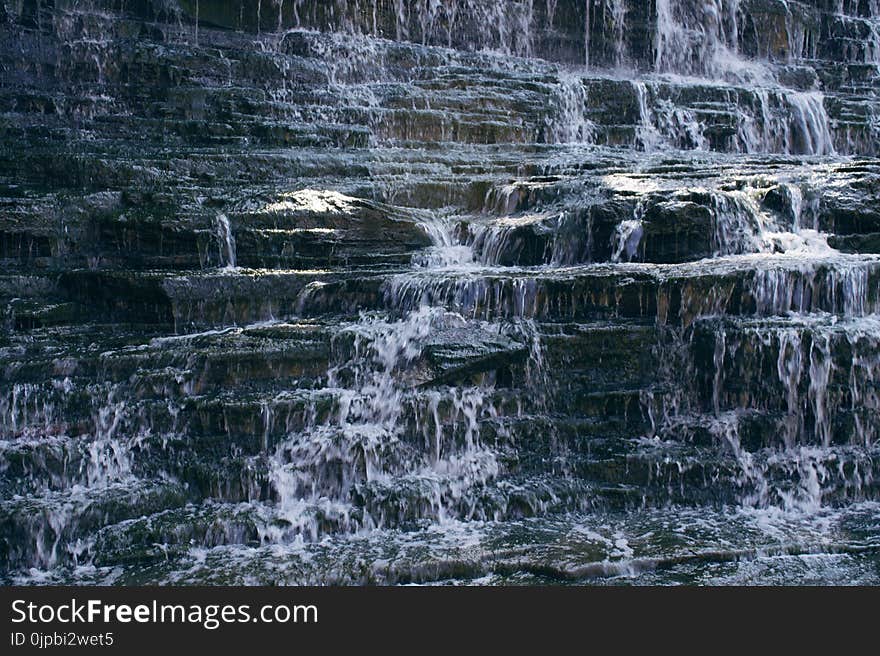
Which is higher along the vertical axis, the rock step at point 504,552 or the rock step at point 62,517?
the rock step at point 62,517

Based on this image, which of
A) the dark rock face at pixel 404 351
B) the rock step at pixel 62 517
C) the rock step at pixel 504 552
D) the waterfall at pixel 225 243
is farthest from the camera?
the waterfall at pixel 225 243

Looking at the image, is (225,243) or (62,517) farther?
(225,243)

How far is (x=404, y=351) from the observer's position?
9820mm

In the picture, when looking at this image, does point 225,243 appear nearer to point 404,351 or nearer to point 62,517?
point 404,351

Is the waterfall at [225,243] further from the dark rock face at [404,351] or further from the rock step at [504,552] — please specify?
the rock step at [504,552]

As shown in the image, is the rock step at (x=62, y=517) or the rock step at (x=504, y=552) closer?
the rock step at (x=504, y=552)

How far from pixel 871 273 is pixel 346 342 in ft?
18.5

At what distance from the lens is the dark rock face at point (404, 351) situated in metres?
8.26

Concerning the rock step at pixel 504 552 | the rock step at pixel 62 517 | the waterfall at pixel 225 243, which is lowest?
the rock step at pixel 504 552

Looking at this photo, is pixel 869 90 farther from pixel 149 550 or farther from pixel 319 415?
pixel 149 550

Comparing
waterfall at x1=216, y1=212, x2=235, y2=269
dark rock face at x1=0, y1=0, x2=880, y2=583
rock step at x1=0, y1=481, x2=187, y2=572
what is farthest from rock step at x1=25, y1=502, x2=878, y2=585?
waterfall at x1=216, y1=212, x2=235, y2=269

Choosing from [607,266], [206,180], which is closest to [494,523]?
[607,266]

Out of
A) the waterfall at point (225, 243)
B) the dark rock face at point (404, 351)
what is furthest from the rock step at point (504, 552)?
the waterfall at point (225, 243)

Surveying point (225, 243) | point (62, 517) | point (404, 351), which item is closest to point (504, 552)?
point (404, 351)
